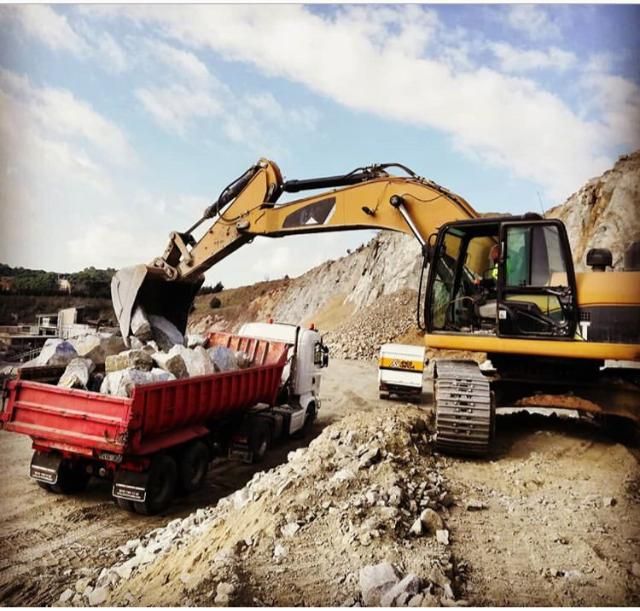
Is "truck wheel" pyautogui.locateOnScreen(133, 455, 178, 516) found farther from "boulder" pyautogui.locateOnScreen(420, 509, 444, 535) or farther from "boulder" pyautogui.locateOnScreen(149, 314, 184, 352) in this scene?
"boulder" pyautogui.locateOnScreen(420, 509, 444, 535)

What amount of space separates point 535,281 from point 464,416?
139 centimetres

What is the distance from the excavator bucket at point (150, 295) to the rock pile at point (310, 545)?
310cm

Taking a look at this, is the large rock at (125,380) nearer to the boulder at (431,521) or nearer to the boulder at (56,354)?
the boulder at (56,354)

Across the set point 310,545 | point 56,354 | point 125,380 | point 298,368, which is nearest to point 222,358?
point 125,380

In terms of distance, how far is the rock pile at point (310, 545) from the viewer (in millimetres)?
2729

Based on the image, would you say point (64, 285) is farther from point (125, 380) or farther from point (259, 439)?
point (259, 439)

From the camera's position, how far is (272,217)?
23.4 ft

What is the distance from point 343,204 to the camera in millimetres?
6676

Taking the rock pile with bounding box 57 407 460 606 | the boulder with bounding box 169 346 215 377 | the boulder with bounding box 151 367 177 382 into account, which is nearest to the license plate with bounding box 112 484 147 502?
the rock pile with bounding box 57 407 460 606

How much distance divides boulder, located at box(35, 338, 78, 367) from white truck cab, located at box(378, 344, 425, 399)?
7.77 metres

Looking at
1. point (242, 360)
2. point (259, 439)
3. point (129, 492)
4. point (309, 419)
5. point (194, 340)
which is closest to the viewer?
point (129, 492)

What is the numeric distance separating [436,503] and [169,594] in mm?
1888

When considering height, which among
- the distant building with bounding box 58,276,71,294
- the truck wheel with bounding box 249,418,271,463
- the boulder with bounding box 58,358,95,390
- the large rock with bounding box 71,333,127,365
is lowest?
the truck wheel with bounding box 249,418,271,463

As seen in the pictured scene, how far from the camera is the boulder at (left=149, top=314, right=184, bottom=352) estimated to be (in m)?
6.88
